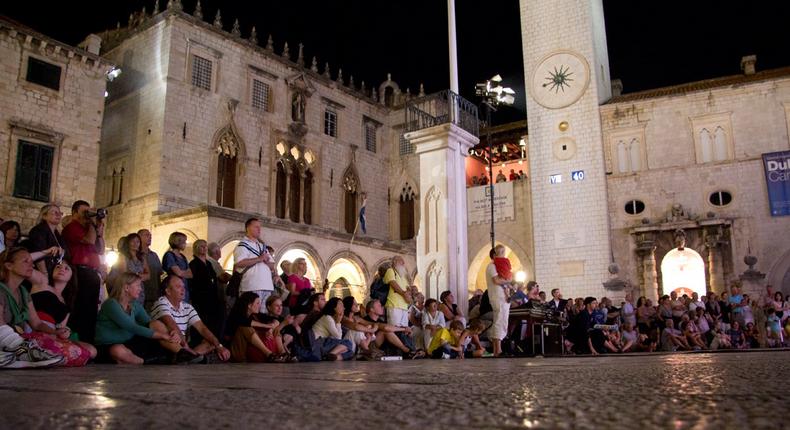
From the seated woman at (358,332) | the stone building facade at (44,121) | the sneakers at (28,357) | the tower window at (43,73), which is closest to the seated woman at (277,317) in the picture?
the seated woman at (358,332)

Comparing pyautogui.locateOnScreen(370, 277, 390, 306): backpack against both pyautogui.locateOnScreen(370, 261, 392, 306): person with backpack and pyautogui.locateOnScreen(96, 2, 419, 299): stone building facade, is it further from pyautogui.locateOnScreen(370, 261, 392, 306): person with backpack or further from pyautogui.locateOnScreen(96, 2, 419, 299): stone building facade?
pyautogui.locateOnScreen(96, 2, 419, 299): stone building facade

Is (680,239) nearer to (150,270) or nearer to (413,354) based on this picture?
(413,354)

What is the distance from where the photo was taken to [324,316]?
26.5ft

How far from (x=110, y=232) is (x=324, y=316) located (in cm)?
1561

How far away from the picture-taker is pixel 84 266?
6535 mm

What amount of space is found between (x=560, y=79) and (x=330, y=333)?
1735 centimetres

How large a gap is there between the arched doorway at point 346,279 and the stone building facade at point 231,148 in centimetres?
6

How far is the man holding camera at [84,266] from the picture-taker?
638 cm

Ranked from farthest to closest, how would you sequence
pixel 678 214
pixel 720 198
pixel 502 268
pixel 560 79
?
pixel 560 79 → pixel 678 214 → pixel 720 198 → pixel 502 268

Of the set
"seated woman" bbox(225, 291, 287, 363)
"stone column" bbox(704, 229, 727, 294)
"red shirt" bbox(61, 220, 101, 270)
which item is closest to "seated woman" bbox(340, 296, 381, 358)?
"seated woman" bbox(225, 291, 287, 363)

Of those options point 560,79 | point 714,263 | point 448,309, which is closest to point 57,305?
point 448,309

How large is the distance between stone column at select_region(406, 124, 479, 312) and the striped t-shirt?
15.7ft

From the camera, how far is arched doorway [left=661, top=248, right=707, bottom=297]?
70.4 feet

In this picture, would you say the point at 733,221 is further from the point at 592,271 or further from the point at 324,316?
the point at 324,316
